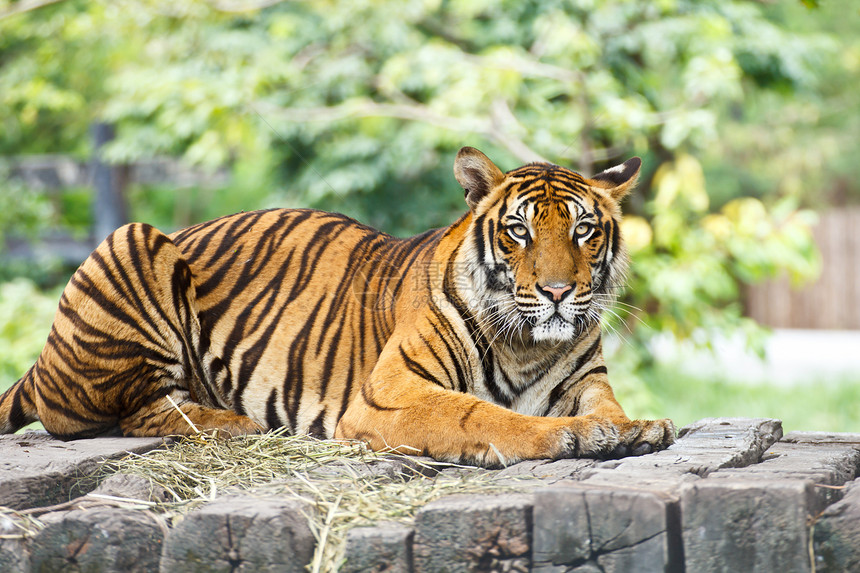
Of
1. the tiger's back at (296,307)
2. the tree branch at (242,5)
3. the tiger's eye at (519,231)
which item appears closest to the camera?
the tiger's eye at (519,231)

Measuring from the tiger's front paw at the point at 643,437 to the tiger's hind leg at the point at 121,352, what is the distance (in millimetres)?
1490

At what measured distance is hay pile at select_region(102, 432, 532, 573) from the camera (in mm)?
2408

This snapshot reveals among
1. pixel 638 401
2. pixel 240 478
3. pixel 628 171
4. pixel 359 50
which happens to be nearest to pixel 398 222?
pixel 359 50

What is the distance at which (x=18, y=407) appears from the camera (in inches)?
151

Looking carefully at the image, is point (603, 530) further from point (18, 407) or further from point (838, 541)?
point (18, 407)

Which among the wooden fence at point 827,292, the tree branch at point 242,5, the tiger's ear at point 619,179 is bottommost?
the wooden fence at point 827,292

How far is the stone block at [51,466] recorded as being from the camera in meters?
2.75

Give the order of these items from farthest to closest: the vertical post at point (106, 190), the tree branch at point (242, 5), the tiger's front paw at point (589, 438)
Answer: the vertical post at point (106, 190) → the tree branch at point (242, 5) → the tiger's front paw at point (589, 438)

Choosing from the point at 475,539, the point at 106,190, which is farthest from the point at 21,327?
the point at 475,539

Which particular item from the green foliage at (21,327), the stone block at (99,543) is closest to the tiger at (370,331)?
the stone block at (99,543)

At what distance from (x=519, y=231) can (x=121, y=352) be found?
5.49ft

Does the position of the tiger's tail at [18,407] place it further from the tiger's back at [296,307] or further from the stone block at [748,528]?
the stone block at [748,528]

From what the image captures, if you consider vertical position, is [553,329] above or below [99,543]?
above

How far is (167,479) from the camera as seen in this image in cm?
283
